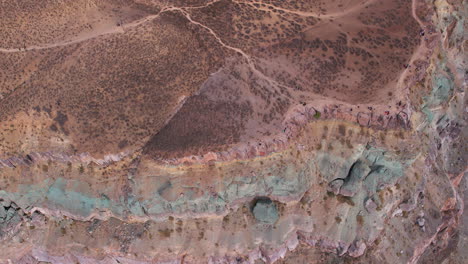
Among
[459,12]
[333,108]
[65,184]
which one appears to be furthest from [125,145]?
[459,12]

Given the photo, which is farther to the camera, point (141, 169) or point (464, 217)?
point (464, 217)

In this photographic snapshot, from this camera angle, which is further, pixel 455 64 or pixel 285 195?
pixel 455 64

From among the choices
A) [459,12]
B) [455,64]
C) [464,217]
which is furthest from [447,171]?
[459,12]

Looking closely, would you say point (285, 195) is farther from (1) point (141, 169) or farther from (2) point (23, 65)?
(2) point (23, 65)

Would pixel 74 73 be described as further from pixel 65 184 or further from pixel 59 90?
pixel 65 184

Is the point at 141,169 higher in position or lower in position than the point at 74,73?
lower

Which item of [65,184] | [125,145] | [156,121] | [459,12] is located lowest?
[65,184]
